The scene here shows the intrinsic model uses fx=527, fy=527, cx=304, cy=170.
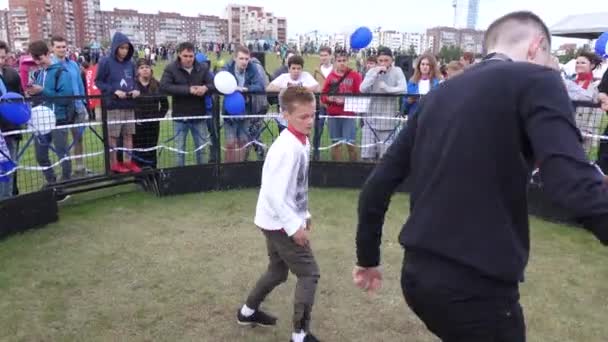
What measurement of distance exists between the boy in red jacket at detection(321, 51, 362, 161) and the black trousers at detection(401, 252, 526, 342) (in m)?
6.00

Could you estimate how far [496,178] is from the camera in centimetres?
157

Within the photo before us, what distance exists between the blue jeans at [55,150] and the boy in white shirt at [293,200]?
4.13 meters

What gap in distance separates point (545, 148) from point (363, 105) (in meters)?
6.15

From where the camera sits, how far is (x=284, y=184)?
→ 9.92ft

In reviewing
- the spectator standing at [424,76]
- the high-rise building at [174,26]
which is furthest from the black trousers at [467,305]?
the high-rise building at [174,26]

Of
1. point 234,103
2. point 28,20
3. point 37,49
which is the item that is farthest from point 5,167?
point 28,20

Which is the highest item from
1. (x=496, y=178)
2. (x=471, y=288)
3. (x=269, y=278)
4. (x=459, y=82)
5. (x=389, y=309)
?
(x=459, y=82)

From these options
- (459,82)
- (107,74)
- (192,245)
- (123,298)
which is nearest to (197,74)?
(107,74)

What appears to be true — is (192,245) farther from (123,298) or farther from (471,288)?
(471,288)

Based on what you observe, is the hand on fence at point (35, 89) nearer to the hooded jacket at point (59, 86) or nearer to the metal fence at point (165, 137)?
the hooded jacket at point (59, 86)

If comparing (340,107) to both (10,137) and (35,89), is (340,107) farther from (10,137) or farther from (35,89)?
(10,137)

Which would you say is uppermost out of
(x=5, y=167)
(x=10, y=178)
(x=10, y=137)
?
(x=10, y=137)

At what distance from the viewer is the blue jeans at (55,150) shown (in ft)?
21.0

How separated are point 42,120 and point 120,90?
1.12 m
